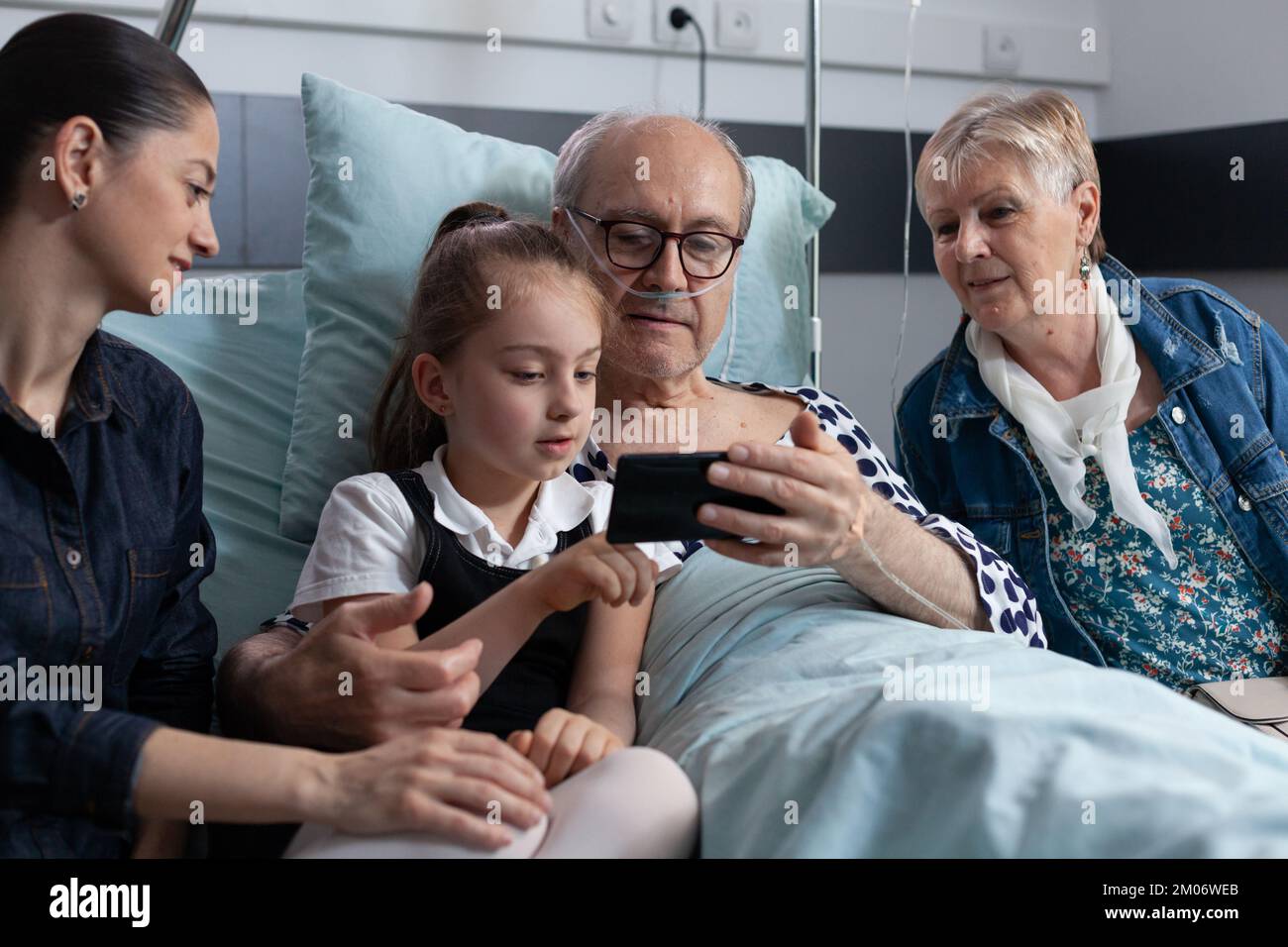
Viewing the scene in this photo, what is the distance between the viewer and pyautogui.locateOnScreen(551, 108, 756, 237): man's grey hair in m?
1.39

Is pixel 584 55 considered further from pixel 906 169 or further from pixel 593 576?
pixel 593 576

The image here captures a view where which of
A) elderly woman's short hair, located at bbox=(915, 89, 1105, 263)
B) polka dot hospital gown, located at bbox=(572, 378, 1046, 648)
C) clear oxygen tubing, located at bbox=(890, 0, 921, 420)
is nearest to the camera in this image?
polka dot hospital gown, located at bbox=(572, 378, 1046, 648)

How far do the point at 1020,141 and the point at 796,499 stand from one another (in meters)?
0.74

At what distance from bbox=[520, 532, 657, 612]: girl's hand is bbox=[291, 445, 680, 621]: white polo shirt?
0.10 metres

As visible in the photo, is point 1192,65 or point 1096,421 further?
point 1192,65

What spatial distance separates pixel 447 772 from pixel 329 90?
3.29ft

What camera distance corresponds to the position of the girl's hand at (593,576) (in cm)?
96

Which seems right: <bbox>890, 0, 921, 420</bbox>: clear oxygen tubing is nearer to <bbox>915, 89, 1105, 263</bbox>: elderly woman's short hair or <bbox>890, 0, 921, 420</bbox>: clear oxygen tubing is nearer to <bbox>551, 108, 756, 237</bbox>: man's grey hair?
<bbox>915, 89, 1105, 263</bbox>: elderly woman's short hair

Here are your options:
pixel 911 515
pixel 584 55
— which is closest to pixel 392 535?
pixel 911 515

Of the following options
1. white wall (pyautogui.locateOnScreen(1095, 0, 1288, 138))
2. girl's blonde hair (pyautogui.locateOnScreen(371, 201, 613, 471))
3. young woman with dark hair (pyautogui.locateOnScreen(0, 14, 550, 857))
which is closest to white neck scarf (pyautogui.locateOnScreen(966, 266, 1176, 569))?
girl's blonde hair (pyautogui.locateOnScreen(371, 201, 613, 471))

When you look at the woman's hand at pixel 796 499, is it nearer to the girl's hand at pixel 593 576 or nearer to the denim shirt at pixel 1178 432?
the girl's hand at pixel 593 576

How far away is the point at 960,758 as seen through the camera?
80 centimetres

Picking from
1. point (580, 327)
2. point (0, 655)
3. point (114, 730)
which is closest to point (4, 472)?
point (0, 655)
